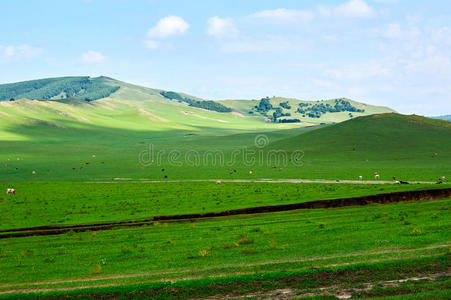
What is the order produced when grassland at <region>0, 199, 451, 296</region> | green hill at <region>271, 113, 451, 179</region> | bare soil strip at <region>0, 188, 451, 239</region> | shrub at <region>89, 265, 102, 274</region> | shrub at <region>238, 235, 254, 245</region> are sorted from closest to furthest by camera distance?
1. grassland at <region>0, 199, 451, 296</region>
2. shrub at <region>89, 265, 102, 274</region>
3. shrub at <region>238, 235, 254, 245</region>
4. bare soil strip at <region>0, 188, 451, 239</region>
5. green hill at <region>271, 113, 451, 179</region>

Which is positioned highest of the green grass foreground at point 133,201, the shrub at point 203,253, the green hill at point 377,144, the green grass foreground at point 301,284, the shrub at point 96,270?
the green hill at point 377,144

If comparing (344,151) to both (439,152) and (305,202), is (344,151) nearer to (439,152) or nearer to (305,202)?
(439,152)

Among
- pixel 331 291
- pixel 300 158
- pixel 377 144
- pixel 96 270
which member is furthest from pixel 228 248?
pixel 377 144

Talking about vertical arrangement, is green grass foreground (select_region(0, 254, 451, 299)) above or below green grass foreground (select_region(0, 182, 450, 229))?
above

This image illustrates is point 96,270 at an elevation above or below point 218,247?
below

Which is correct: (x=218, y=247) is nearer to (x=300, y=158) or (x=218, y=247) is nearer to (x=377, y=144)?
(x=300, y=158)

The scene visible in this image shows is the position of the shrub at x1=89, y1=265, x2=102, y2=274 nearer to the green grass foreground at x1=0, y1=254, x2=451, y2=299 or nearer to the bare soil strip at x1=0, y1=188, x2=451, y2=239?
the green grass foreground at x1=0, y1=254, x2=451, y2=299

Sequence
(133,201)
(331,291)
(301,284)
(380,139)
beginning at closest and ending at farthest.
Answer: (331,291), (301,284), (133,201), (380,139)

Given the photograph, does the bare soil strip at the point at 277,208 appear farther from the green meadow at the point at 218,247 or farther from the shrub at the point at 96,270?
the shrub at the point at 96,270

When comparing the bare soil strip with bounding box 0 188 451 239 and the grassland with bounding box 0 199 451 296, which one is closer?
the grassland with bounding box 0 199 451 296

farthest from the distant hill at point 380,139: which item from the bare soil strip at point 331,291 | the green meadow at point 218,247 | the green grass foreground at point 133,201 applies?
the bare soil strip at point 331,291

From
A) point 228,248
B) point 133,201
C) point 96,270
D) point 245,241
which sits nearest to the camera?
point 96,270

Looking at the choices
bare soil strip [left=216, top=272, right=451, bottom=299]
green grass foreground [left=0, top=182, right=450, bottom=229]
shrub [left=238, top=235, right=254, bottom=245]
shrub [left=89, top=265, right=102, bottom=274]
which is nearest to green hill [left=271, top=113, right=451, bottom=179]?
green grass foreground [left=0, top=182, right=450, bottom=229]

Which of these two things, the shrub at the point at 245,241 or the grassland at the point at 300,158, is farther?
the grassland at the point at 300,158
